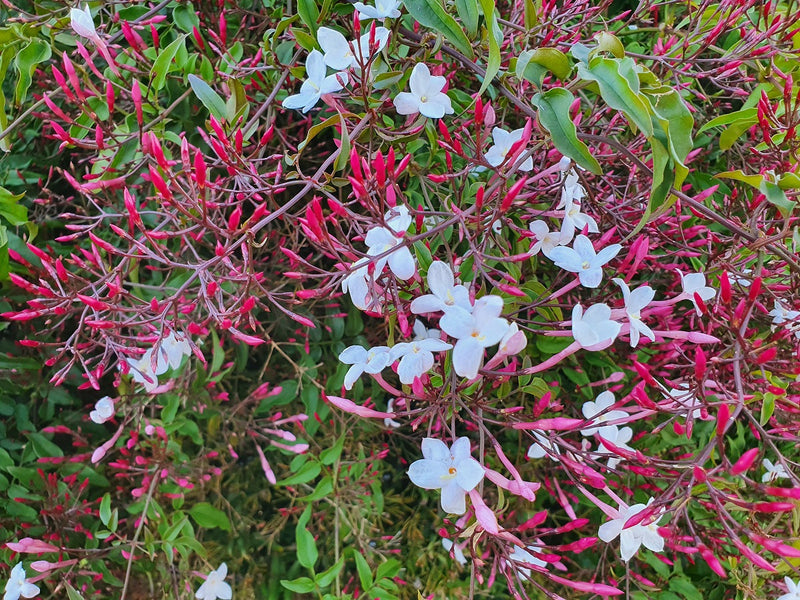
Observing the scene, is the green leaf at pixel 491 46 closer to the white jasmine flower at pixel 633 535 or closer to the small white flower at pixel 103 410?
the white jasmine flower at pixel 633 535

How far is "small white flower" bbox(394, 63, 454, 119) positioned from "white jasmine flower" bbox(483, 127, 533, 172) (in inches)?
2.9

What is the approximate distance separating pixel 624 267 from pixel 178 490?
75cm

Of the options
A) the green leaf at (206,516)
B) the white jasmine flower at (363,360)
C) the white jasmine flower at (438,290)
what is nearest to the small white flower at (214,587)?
the green leaf at (206,516)

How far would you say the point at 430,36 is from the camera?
25.1 inches

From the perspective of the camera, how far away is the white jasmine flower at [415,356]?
0.48 meters

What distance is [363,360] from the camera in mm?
558

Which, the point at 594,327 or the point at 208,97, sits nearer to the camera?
the point at 594,327

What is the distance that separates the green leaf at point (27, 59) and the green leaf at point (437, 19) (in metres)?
0.47

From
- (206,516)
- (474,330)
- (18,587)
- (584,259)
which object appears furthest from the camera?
(206,516)

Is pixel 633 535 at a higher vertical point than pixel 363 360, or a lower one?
lower

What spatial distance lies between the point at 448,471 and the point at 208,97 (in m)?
0.47

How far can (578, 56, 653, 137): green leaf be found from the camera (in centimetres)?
42

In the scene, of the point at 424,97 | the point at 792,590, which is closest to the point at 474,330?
the point at 424,97

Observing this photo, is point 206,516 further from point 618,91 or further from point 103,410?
point 618,91
